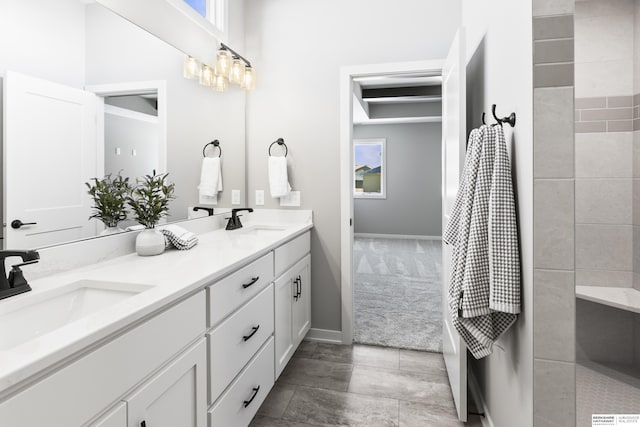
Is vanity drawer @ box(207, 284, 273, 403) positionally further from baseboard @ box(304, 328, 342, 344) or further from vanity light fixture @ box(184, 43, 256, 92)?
vanity light fixture @ box(184, 43, 256, 92)

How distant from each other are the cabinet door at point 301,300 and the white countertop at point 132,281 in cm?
32

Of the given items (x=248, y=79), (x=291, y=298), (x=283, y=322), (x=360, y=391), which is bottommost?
(x=360, y=391)

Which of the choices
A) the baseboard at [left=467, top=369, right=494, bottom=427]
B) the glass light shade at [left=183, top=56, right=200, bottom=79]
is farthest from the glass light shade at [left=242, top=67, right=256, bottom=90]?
the baseboard at [left=467, top=369, right=494, bottom=427]

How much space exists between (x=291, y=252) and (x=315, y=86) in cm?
128

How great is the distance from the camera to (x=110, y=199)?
1.55 m

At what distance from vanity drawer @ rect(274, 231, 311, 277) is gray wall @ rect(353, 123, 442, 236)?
5365 mm

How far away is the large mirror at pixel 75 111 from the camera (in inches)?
46.3

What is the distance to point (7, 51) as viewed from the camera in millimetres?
1141

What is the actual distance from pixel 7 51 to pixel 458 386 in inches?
90.1

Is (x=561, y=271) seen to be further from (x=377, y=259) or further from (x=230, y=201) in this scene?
(x=377, y=259)

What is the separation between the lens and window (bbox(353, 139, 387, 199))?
7770 millimetres

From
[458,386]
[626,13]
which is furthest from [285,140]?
[626,13]

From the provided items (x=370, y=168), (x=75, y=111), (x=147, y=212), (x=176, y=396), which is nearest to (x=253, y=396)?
(x=176, y=396)

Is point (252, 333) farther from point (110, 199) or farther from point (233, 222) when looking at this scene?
point (233, 222)
